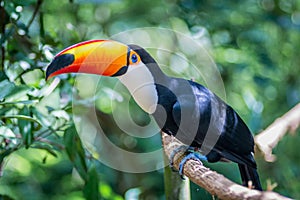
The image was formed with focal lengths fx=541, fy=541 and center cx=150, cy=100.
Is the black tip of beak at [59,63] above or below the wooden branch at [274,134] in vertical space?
above

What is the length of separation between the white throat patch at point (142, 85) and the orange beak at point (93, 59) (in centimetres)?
4

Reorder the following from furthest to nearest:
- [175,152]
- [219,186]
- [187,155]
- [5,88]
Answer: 1. [175,152]
2. [187,155]
3. [5,88]
4. [219,186]

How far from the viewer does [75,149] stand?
200 centimetres

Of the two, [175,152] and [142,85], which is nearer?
[175,152]

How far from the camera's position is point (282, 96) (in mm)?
3891

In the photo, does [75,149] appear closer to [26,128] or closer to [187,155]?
[26,128]

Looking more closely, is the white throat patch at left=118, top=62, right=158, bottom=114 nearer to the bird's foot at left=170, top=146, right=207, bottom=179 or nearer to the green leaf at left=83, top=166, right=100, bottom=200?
the bird's foot at left=170, top=146, right=207, bottom=179

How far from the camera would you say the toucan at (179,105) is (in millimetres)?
2102

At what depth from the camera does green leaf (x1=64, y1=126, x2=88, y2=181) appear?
1973 mm

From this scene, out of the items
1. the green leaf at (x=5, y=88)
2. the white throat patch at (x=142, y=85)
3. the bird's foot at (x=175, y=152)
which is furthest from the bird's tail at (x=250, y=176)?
the green leaf at (x=5, y=88)

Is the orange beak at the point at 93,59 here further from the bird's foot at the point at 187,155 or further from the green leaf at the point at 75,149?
the bird's foot at the point at 187,155

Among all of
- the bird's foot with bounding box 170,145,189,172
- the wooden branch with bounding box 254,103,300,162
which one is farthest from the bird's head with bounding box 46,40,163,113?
the wooden branch with bounding box 254,103,300,162

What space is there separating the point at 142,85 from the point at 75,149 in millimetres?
422

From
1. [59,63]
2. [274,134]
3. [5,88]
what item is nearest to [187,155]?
[274,134]
